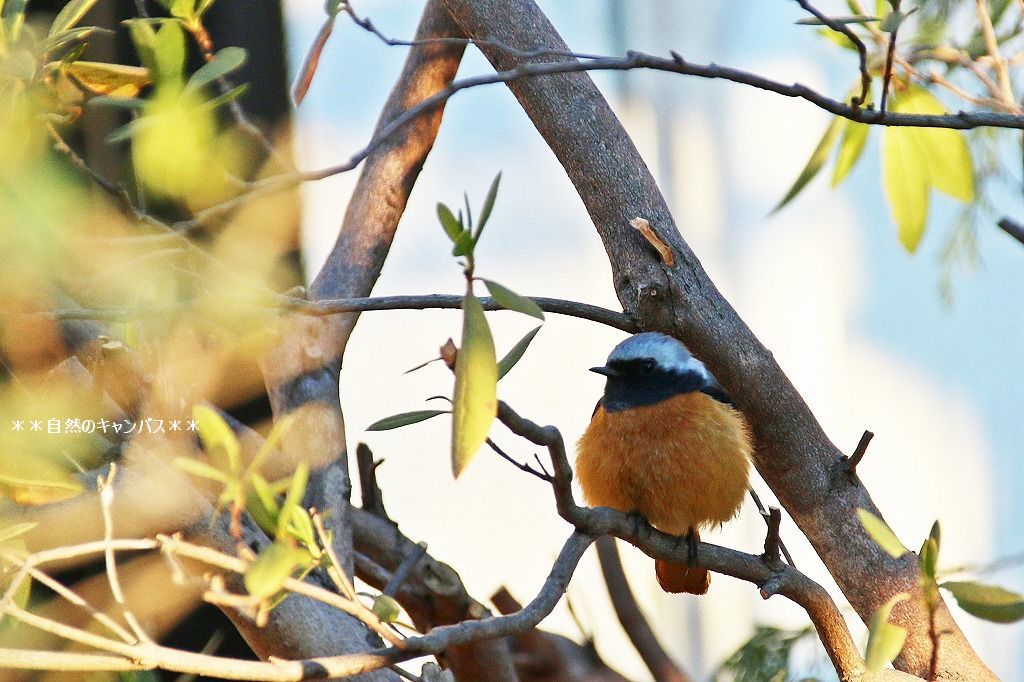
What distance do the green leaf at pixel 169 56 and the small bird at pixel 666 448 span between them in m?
0.94

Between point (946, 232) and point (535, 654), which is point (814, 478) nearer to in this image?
point (535, 654)

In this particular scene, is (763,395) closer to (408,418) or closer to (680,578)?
(408,418)

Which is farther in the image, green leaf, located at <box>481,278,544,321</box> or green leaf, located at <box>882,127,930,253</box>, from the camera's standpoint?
green leaf, located at <box>882,127,930,253</box>

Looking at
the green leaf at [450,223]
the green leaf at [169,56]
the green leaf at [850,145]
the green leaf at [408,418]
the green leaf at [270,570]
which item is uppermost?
the green leaf at [850,145]

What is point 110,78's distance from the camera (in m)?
0.91

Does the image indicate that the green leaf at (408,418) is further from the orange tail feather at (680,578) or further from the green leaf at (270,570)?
the orange tail feather at (680,578)

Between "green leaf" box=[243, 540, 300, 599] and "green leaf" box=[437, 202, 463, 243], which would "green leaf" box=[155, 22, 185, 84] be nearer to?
"green leaf" box=[437, 202, 463, 243]

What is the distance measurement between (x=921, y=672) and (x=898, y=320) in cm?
177

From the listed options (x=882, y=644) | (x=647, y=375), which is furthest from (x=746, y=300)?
(x=882, y=644)

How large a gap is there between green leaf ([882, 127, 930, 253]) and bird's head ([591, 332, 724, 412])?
0.48 m

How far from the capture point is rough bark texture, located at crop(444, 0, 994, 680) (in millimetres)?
1023

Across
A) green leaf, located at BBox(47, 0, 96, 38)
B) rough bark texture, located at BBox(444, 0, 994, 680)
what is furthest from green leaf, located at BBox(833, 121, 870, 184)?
green leaf, located at BBox(47, 0, 96, 38)

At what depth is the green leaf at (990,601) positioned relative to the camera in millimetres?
709

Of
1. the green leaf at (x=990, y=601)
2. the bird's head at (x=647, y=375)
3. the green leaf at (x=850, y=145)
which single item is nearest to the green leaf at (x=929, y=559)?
the green leaf at (x=990, y=601)
